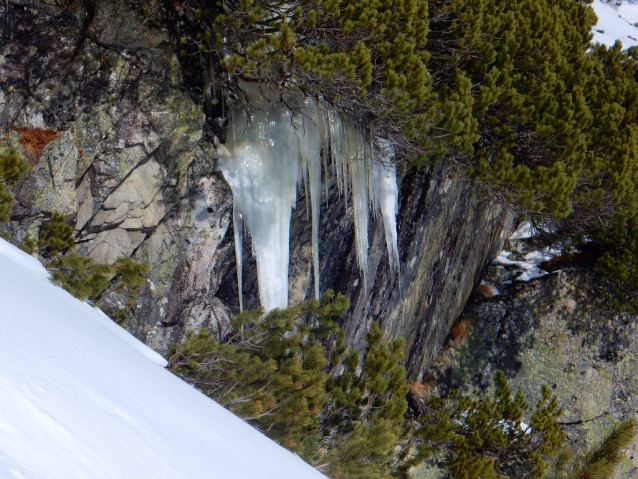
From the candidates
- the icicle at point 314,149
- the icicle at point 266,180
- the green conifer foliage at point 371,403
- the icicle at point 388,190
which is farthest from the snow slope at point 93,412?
the icicle at point 388,190

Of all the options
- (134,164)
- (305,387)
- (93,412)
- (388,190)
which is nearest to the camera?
(93,412)

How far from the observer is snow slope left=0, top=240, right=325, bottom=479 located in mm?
1688

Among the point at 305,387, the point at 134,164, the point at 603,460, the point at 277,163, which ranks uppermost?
the point at 277,163

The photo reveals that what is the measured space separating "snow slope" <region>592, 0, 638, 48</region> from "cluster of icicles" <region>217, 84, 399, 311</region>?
12.1 metres

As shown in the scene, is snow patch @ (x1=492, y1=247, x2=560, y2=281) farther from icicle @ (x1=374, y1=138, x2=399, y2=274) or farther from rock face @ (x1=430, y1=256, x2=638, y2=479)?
icicle @ (x1=374, y1=138, x2=399, y2=274)

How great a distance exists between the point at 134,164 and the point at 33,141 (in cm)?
75

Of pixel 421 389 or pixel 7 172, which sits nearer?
pixel 7 172

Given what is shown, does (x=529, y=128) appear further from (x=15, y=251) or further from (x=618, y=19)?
(x=618, y=19)

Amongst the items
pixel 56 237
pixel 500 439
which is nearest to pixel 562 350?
pixel 500 439

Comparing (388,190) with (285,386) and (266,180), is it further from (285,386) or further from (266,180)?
(285,386)

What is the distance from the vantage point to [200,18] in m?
5.22

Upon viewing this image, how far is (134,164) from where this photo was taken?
5.18 metres

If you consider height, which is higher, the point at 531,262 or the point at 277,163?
the point at 531,262

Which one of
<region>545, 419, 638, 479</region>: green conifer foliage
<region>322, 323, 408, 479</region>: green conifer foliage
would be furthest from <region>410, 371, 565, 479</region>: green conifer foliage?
<region>322, 323, 408, 479</region>: green conifer foliage
